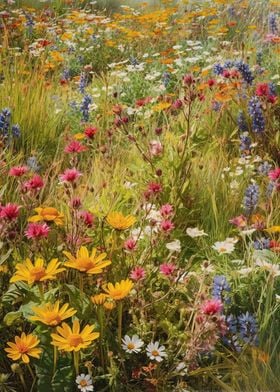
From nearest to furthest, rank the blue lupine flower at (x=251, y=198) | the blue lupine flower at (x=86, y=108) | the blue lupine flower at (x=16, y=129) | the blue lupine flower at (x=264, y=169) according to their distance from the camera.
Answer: the blue lupine flower at (x=251, y=198), the blue lupine flower at (x=264, y=169), the blue lupine flower at (x=16, y=129), the blue lupine flower at (x=86, y=108)

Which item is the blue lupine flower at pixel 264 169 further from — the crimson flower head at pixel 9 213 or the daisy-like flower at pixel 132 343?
the crimson flower head at pixel 9 213

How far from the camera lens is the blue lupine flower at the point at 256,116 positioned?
3.35 meters

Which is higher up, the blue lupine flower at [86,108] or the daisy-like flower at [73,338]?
the daisy-like flower at [73,338]

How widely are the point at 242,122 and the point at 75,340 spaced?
2191 mm

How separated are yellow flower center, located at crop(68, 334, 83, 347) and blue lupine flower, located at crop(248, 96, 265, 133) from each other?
6.43 feet

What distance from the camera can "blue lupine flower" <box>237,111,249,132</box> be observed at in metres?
3.58

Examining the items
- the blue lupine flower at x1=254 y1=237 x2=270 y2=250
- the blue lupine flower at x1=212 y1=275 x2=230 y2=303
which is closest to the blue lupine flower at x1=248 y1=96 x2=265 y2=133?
the blue lupine flower at x1=254 y1=237 x2=270 y2=250

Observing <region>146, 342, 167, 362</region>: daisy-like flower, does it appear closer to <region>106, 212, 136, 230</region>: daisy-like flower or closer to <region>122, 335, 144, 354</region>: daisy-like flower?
<region>122, 335, 144, 354</region>: daisy-like flower

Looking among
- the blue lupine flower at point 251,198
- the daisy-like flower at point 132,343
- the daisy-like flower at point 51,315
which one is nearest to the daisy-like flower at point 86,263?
the daisy-like flower at point 51,315

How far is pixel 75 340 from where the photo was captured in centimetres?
170

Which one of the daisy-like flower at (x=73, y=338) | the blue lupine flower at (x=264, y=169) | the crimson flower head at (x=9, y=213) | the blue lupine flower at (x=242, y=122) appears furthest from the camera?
the blue lupine flower at (x=242, y=122)

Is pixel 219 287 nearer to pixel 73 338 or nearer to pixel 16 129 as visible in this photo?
pixel 73 338

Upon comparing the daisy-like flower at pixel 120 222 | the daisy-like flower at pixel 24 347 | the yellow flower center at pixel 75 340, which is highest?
the daisy-like flower at pixel 120 222

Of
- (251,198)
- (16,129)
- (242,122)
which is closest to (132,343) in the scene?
(251,198)
